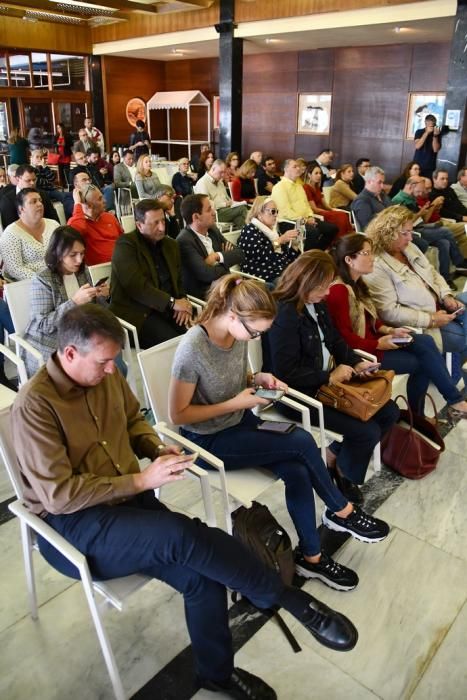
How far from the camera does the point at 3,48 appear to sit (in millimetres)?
11242

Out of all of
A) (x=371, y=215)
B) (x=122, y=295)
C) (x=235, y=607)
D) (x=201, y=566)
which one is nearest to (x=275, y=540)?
(x=235, y=607)

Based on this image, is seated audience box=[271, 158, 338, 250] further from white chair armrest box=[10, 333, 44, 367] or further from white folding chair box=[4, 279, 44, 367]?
white chair armrest box=[10, 333, 44, 367]

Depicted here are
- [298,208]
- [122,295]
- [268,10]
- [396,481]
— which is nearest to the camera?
[396,481]

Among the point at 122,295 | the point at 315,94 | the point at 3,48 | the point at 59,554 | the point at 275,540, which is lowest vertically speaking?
the point at 275,540

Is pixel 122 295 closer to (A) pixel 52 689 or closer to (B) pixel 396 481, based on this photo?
(B) pixel 396 481

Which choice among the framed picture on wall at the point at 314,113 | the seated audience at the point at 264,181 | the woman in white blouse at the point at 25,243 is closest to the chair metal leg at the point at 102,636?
the woman in white blouse at the point at 25,243

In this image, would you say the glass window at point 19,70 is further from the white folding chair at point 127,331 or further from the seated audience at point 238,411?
the seated audience at point 238,411

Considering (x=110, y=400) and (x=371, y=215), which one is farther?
(x=371, y=215)

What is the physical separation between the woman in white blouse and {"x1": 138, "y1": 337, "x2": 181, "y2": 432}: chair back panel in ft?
5.11

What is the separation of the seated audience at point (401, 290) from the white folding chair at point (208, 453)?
128 centimetres

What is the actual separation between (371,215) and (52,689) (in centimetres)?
472

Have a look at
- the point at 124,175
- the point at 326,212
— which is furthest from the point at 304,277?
the point at 124,175

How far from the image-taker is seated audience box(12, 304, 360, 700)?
1539mm

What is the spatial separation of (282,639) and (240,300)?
118 cm
